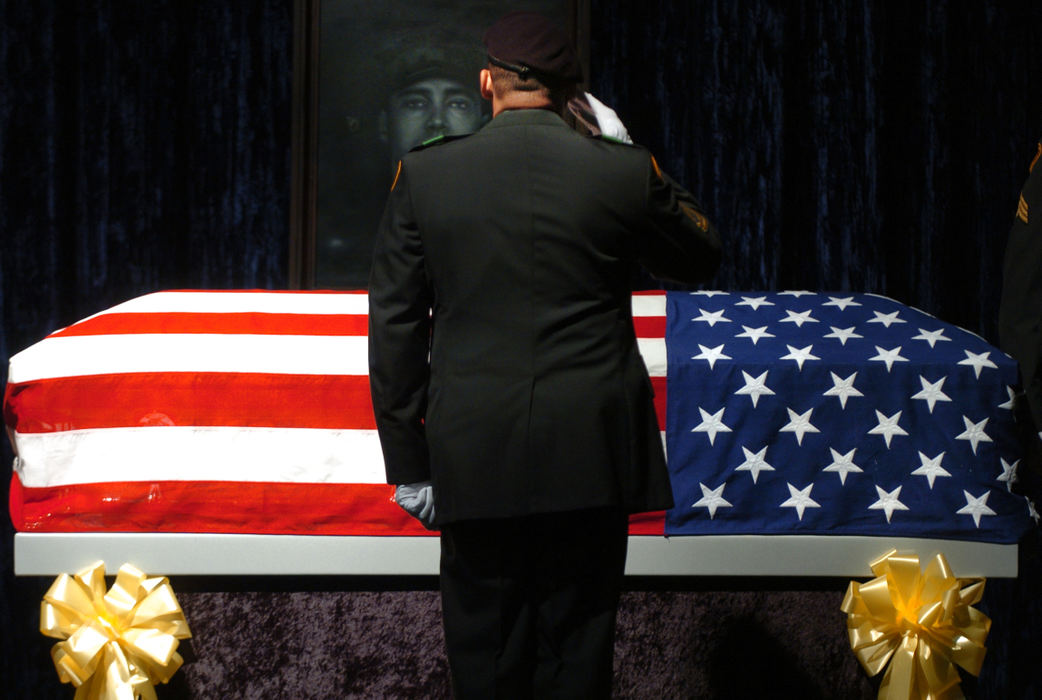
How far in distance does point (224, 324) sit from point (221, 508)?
0.38 meters

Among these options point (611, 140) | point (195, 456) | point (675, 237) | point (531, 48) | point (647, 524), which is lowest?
point (647, 524)

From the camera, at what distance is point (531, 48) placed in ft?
4.17

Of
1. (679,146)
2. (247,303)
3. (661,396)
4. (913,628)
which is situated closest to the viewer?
(913,628)

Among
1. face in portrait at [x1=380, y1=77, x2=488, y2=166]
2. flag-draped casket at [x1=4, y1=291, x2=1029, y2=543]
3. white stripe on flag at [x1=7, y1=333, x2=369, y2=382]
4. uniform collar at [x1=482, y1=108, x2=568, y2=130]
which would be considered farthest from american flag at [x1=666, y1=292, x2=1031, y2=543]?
face in portrait at [x1=380, y1=77, x2=488, y2=166]

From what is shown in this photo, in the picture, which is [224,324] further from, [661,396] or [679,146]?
[679,146]

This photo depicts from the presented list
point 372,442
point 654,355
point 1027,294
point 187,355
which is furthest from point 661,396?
point 187,355

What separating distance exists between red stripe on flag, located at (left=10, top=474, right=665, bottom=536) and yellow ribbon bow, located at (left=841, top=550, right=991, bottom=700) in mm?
454

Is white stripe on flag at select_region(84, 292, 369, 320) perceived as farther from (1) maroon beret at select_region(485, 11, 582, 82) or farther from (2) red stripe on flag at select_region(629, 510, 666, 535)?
(1) maroon beret at select_region(485, 11, 582, 82)

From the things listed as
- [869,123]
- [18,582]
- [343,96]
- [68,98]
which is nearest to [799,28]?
[869,123]

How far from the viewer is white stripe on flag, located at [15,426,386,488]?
1885mm

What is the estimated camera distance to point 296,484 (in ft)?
6.20

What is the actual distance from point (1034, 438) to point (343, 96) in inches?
73.9

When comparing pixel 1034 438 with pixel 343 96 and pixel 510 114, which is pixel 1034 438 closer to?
pixel 510 114

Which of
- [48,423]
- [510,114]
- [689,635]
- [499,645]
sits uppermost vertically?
[510,114]
